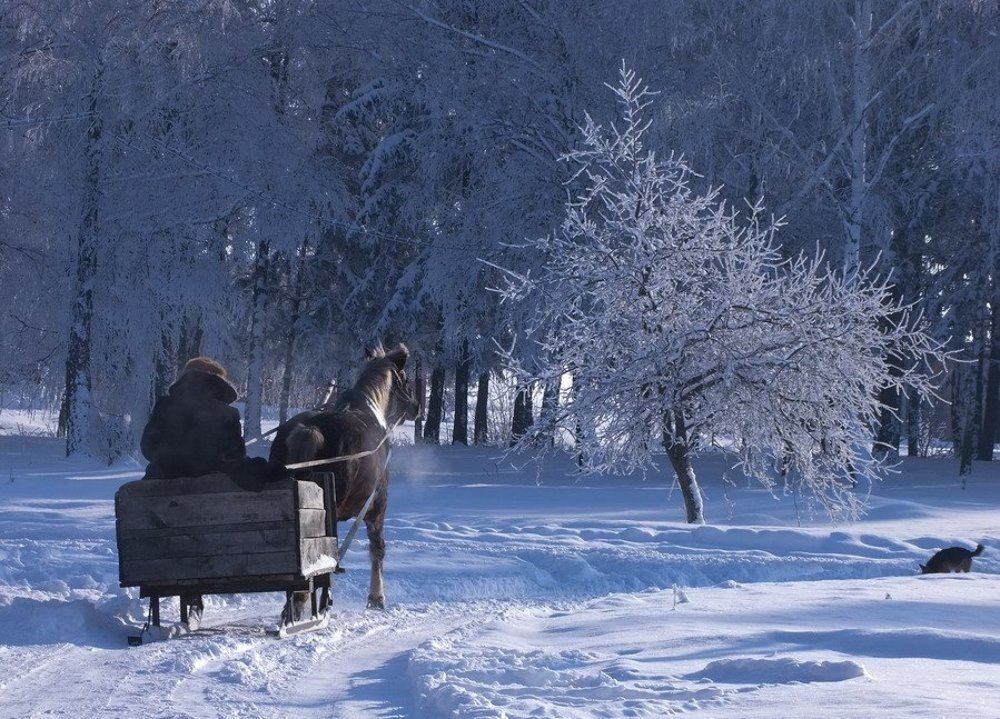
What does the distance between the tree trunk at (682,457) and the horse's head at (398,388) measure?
18.0 ft

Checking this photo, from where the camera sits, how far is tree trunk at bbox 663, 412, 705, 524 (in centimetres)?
1706

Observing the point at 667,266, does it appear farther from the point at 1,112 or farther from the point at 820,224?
the point at 1,112

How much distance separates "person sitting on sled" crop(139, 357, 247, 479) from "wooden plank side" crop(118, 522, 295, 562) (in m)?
0.49

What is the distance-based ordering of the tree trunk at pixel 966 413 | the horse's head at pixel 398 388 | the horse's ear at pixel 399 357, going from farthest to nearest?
the tree trunk at pixel 966 413 → the horse's ear at pixel 399 357 → the horse's head at pixel 398 388

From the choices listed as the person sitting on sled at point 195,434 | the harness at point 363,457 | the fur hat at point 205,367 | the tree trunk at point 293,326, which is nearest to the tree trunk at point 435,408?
the tree trunk at point 293,326

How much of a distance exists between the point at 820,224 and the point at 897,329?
8.36m

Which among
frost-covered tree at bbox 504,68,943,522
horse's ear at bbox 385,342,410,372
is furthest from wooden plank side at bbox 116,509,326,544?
frost-covered tree at bbox 504,68,943,522

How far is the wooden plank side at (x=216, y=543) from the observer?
8.66 metres

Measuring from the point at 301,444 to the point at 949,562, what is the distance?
7491 millimetres

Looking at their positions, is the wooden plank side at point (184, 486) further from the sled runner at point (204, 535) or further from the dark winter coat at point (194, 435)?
the dark winter coat at point (194, 435)

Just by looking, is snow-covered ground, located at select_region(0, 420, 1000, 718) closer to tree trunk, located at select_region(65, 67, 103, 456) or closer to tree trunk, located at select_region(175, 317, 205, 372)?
tree trunk, located at select_region(65, 67, 103, 456)

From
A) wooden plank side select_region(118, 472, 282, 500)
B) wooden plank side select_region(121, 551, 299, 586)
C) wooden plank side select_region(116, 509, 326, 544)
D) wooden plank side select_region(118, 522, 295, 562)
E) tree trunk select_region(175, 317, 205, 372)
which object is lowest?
wooden plank side select_region(121, 551, 299, 586)

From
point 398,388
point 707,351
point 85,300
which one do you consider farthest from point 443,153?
point 398,388

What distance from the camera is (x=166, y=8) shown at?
2534 cm
